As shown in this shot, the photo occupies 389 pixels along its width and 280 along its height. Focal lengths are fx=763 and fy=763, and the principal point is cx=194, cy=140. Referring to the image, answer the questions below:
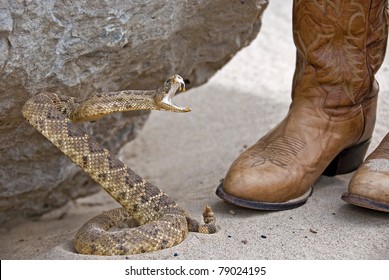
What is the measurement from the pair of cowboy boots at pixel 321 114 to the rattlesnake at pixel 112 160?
35cm

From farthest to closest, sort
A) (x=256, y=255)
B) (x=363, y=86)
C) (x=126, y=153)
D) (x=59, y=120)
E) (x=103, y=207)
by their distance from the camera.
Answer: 1. (x=126, y=153)
2. (x=103, y=207)
3. (x=363, y=86)
4. (x=59, y=120)
5. (x=256, y=255)

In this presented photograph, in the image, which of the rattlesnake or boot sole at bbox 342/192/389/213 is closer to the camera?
the rattlesnake

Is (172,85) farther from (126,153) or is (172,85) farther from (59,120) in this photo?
(126,153)

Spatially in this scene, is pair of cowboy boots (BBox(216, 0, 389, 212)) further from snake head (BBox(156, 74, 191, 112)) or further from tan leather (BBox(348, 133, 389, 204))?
snake head (BBox(156, 74, 191, 112))

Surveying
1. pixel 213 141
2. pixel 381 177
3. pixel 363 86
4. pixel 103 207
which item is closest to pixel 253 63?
pixel 213 141

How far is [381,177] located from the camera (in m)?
3.53

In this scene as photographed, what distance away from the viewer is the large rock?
3.45 m

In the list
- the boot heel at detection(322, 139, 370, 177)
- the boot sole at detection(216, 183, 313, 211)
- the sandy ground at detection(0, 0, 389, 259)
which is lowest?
the sandy ground at detection(0, 0, 389, 259)

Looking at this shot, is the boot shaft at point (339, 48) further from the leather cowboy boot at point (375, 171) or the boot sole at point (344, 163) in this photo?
the boot sole at point (344, 163)

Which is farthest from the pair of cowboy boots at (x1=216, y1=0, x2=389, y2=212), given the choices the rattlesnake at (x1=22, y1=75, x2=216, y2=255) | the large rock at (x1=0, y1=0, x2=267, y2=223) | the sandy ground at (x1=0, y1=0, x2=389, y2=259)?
the large rock at (x1=0, y1=0, x2=267, y2=223)

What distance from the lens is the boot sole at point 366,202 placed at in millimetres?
3457

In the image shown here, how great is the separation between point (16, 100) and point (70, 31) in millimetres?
419

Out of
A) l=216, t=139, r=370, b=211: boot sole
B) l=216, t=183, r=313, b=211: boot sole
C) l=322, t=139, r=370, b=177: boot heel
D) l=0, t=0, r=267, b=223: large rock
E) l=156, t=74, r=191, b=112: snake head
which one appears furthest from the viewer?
l=322, t=139, r=370, b=177: boot heel

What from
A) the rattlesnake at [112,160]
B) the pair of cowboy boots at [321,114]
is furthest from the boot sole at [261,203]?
the rattlesnake at [112,160]
